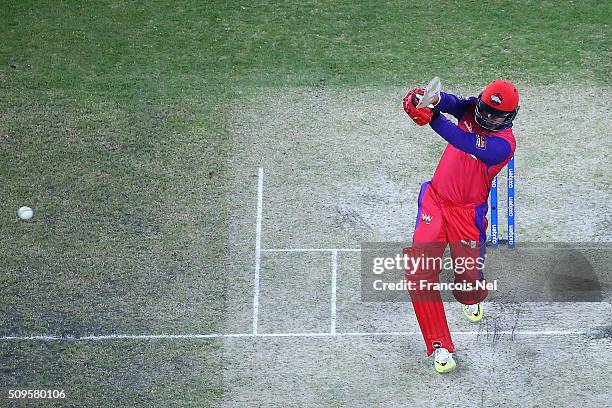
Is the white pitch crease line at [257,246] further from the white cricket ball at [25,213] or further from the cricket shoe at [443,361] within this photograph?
the white cricket ball at [25,213]

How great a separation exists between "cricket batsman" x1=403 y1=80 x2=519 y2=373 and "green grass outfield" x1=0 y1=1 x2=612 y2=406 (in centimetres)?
243

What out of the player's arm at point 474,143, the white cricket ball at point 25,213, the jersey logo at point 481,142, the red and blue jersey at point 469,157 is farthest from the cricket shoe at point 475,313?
the white cricket ball at point 25,213

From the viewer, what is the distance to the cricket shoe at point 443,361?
12312mm

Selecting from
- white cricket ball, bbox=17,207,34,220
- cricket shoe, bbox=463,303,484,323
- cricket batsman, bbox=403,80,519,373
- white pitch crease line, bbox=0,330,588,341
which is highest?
cricket batsman, bbox=403,80,519,373

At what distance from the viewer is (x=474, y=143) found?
465 inches

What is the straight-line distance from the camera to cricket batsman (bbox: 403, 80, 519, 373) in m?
11.9

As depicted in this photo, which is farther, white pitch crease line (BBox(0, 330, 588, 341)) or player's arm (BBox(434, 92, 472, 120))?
white pitch crease line (BBox(0, 330, 588, 341))

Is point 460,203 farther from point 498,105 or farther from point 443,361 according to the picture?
point 443,361

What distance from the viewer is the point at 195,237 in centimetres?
1424

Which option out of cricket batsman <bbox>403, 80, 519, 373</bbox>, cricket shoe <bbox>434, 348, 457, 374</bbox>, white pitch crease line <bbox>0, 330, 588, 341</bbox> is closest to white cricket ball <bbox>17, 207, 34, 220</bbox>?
white pitch crease line <bbox>0, 330, 588, 341</bbox>

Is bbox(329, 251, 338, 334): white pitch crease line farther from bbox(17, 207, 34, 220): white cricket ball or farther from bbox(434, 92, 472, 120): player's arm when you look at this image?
bbox(17, 207, 34, 220): white cricket ball

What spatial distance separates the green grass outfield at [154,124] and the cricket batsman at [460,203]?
243cm

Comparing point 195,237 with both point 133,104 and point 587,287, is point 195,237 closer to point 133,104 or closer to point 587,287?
point 133,104

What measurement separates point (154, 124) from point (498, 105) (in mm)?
6118
